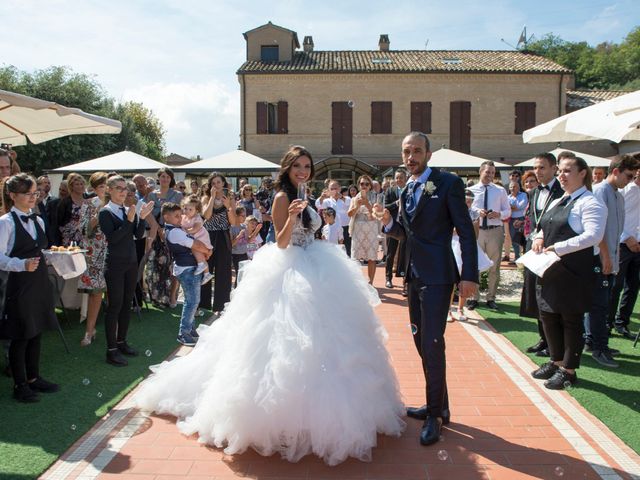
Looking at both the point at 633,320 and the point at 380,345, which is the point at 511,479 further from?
the point at 633,320

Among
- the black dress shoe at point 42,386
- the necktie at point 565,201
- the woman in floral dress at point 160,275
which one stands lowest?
the black dress shoe at point 42,386

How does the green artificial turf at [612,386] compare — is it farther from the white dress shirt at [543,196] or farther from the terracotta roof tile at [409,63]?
the terracotta roof tile at [409,63]

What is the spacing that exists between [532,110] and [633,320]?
2481 centimetres

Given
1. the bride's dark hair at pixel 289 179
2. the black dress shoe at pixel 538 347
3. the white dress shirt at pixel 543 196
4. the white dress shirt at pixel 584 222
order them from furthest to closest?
1. the black dress shoe at pixel 538 347
2. the white dress shirt at pixel 543 196
3. the white dress shirt at pixel 584 222
4. the bride's dark hair at pixel 289 179

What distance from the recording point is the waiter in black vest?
5.58 meters

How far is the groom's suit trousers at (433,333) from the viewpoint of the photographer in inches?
153

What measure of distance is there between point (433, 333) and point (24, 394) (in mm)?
3494

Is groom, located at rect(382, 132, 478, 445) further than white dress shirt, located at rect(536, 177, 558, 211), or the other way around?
white dress shirt, located at rect(536, 177, 558, 211)

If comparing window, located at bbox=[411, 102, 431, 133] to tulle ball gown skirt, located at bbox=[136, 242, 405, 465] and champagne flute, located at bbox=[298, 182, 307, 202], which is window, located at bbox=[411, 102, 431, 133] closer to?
champagne flute, located at bbox=[298, 182, 307, 202]

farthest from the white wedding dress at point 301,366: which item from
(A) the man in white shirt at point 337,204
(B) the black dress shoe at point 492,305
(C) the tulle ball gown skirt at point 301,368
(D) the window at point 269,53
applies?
(D) the window at point 269,53

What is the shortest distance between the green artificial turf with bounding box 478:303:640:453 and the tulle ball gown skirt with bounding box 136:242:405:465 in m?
1.74

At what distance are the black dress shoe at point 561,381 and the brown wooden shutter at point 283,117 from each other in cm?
2633

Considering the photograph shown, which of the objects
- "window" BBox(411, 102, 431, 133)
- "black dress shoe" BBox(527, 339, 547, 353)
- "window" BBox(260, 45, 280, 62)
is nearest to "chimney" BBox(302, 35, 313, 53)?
"window" BBox(260, 45, 280, 62)

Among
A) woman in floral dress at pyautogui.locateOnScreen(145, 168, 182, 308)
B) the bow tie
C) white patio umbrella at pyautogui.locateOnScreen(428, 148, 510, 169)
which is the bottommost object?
woman in floral dress at pyautogui.locateOnScreen(145, 168, 182, 308)
